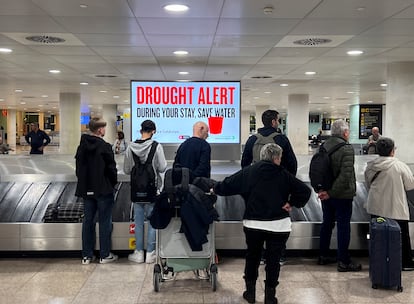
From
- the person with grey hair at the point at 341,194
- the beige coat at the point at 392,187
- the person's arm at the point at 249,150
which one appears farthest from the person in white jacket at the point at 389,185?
the person's arm at the point at 249,150

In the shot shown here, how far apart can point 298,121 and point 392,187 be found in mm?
18558

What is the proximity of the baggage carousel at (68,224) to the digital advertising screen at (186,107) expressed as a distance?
3555 millimetres

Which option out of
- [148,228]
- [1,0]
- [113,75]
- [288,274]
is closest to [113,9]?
[1,0]

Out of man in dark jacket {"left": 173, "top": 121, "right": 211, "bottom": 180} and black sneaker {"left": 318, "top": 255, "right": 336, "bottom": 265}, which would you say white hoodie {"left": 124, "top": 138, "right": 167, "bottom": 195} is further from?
black sneaker {"left": 318, "top": 255, "right": 336, "bottom": 265}

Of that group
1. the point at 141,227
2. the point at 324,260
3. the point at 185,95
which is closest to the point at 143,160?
the point at 141,227

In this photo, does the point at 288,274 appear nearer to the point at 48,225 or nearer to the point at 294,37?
the point at 48,225

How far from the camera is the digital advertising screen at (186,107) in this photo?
1197 centimetres

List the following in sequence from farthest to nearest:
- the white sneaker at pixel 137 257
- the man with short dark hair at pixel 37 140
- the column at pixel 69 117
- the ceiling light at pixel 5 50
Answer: the column at pixel 69 117, the man with short dark hair at pixel 37 140, the ceiling light at pixel 5 50, the white sneaker at pixel 137 257

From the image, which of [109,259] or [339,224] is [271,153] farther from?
[109,259]

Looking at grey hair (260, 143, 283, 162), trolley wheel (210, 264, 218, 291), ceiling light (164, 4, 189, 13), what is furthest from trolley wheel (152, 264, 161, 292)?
ceiling light (164, 4, 189, 13)

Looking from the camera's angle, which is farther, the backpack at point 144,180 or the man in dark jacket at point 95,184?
the man in dark jacket at point 95,184

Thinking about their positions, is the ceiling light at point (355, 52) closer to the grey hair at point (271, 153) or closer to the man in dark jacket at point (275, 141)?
the man in dark jacket at point (275, 141)

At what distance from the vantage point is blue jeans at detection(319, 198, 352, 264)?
637cm

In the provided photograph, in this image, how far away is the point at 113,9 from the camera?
702 cm
